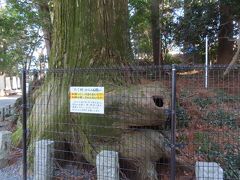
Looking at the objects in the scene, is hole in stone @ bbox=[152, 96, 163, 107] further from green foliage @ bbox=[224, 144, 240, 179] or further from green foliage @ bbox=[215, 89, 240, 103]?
green foliage @ bbox=[224, 144, 240, 179]

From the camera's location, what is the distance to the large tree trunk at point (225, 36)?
1242 centimetres

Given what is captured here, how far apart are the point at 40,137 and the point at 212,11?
975 cm

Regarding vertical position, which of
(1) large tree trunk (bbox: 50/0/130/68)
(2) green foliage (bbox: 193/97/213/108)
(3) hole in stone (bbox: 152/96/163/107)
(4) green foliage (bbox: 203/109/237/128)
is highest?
(1) large tree trunk (bbox: 50/0/130/68)

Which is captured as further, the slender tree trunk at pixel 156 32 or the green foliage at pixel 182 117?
the slender tree trunk at pixel 156 32

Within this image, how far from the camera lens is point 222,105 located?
538cm

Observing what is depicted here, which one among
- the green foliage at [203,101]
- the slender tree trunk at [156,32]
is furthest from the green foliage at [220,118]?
the slender tree trunk at [156,32]

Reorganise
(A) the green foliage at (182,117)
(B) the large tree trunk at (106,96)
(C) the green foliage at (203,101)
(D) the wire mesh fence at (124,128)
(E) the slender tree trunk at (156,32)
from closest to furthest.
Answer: (D) the wire mesh fence at (124,128)
(B) the large tree trunk at (106,96)
(C) the green foliage at (203,101)
(A) the green foliage at (182,117)
(E) the slender tree trunk at (156,32)

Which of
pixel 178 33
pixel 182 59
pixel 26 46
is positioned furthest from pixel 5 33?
pixel 182 59

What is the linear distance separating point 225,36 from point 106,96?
10.5 meters

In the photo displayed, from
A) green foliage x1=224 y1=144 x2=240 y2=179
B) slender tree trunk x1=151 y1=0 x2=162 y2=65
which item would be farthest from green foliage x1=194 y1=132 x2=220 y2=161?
slender tree trunk x1=151 y1=0 x2=162 y2=65

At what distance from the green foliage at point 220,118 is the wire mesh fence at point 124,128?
1.0 inches

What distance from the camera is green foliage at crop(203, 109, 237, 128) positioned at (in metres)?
5.59

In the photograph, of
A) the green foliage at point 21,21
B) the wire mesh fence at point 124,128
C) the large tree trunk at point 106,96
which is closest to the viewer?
the wire mesh fence at point 124,128

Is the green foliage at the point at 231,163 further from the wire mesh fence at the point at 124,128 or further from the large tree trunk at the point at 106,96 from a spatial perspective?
the large tree trunk at the point at 106,96
